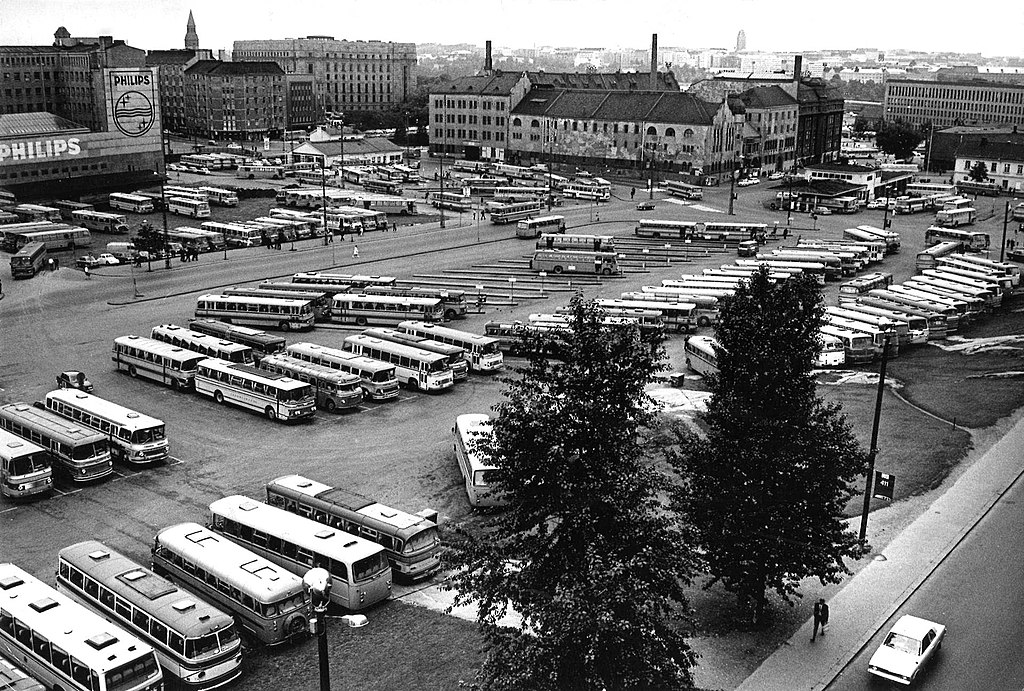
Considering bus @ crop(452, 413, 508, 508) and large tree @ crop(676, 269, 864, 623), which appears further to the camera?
bus @ crop(452, 413, 508, 508)

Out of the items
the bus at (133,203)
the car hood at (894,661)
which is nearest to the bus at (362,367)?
the car hood at (894,661)

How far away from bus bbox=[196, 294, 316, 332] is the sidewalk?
121 ft

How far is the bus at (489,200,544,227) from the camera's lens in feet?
320

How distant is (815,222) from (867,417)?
62828mm

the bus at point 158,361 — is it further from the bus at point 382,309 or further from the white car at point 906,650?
the white car at point 906,650

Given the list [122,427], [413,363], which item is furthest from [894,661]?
[122,427]

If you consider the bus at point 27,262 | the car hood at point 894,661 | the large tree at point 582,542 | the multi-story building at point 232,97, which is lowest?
the car hood at point 894,661

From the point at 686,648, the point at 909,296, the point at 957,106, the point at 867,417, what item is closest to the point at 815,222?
the point at 909,296

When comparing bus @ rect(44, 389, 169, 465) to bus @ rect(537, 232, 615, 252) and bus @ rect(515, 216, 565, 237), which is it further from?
bus @ rect(515, 216, 565, 237)

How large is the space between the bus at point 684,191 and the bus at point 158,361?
7840cm

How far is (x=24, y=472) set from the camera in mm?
34031

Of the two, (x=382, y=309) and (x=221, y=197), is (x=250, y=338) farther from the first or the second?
(x=221, y=197)

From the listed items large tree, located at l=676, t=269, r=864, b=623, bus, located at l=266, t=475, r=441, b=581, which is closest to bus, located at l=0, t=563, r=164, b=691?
bus, located at l=266, t=475, r=441, b=581

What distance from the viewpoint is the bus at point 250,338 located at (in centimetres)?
5025
